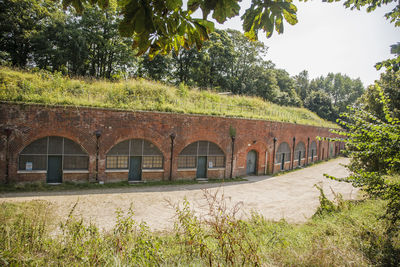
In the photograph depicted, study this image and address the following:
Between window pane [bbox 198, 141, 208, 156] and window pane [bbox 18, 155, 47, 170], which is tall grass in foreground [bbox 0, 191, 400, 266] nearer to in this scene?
window pane [bbox 18, 155, 47, 170]

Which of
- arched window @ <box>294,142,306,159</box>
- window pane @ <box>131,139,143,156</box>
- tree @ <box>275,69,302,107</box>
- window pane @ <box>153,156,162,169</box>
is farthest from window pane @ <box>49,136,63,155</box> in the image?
tree @ <box>275,69,302,107</box>

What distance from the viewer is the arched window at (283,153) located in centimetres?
2030

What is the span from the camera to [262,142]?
18.2 meters

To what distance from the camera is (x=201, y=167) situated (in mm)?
15305

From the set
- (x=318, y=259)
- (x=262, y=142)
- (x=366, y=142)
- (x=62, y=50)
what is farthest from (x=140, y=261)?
(x=62, y=50)

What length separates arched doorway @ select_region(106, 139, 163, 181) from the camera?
41.4ft

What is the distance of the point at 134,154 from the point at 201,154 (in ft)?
14.3

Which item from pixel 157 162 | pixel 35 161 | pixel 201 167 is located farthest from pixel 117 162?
pixel 201 167

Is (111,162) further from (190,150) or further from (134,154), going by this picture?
(190,150)

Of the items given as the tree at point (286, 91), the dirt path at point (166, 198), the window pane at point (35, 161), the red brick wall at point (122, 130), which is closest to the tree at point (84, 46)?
the red brick wall at point (122, 130)

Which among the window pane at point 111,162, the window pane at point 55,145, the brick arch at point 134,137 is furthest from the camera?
the window pane at point 111,162

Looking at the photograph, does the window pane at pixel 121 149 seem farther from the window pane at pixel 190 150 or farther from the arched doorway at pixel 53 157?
the window pane at pixel 190 150

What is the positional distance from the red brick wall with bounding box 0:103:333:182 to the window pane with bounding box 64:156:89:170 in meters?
0.30

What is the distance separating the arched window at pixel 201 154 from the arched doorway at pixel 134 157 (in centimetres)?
156
